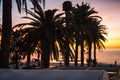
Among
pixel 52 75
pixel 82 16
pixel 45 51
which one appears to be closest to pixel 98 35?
pixel 82 16

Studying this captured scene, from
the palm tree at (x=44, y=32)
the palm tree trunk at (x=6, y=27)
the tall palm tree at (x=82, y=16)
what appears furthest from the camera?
the tall palm tree at (x=82, y=16)

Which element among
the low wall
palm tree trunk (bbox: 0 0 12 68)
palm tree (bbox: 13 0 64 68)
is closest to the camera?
the low wall

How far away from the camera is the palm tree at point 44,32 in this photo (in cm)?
3459

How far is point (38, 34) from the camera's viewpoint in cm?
3500

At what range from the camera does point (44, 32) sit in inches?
A: 1382

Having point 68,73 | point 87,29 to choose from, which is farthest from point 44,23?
point 68,73

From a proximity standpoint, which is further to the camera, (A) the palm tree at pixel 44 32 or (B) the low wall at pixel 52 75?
(A) the palm tree at pixel 44 32

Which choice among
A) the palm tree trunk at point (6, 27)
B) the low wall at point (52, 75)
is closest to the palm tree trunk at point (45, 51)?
the palm tree trunk at point (6, 27)

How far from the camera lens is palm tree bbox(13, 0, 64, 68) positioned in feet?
113

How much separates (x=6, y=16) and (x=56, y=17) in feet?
45.4

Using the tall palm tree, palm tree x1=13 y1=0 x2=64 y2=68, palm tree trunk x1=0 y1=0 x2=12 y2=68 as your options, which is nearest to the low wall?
palm tree trunk x1=0 y1=0 x2=12 y2=68

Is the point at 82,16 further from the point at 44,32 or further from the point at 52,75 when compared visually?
the point at 52,75

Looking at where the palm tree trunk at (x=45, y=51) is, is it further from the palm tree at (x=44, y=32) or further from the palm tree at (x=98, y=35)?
the palm tree at (x=98, y=35)

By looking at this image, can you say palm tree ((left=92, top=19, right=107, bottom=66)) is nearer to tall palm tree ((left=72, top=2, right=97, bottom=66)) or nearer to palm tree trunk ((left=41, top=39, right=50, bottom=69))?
tall palm tree ((left=72, top=2, right=97, bottom=66))
